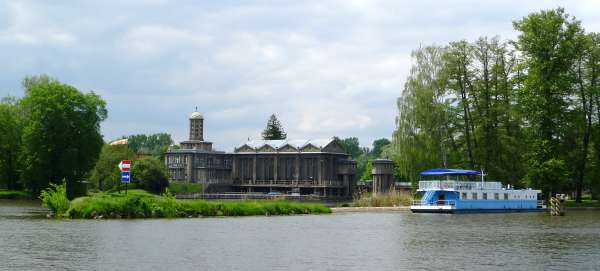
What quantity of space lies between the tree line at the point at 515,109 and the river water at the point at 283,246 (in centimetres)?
2950

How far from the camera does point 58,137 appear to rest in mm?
84812

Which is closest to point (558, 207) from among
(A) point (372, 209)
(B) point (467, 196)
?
(B) point (467, 196)

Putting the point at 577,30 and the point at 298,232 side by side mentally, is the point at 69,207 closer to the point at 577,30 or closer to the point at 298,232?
the point at 298,232

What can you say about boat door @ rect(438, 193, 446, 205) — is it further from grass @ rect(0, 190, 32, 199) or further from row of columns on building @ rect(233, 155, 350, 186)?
row of columns on building @ rect(233, 155, 350, 186)

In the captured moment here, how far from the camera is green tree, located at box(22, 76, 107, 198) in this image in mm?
84125

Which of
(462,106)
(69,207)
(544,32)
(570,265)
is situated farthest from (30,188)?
(570,265)

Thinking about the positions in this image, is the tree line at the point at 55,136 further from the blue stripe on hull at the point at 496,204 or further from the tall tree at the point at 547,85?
the tall tree at the point at 547,85

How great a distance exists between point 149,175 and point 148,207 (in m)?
60.6

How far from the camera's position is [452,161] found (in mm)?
80000

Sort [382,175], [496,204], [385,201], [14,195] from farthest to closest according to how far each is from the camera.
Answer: [382,175] → [14,195] → [385,201] → [496,204]

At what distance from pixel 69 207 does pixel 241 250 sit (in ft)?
73.2

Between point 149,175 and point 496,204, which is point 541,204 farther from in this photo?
point 149,175

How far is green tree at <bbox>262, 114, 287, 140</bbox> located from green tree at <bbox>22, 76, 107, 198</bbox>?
7729cm

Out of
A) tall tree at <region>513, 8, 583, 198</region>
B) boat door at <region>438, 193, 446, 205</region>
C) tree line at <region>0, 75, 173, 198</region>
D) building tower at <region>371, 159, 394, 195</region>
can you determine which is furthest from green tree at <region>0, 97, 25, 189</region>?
tall tree at <region>513, 8, 583, 198</region>
